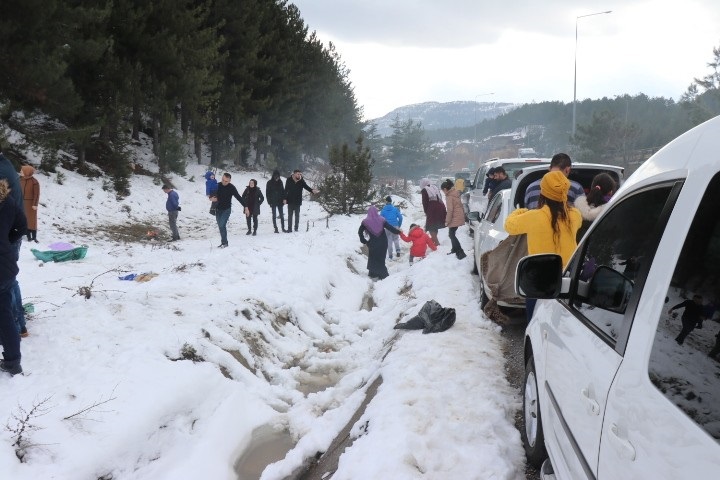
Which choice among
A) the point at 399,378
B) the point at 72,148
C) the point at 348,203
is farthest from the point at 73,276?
the point at 72,148

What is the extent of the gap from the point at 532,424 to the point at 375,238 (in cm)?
720

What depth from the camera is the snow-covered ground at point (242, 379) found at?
3.34 meters

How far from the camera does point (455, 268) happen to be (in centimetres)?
932

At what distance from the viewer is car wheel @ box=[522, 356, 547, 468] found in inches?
115

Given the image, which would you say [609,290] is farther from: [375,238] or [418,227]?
[418,227]

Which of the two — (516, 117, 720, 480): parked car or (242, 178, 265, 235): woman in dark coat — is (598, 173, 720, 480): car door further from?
(242, 178, 265, 235): woman in dark coat

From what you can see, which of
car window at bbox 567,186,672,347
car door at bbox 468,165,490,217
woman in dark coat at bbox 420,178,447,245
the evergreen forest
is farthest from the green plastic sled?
car window at bbox 567,186,672,347

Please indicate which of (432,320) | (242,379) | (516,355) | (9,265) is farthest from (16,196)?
(516,355)

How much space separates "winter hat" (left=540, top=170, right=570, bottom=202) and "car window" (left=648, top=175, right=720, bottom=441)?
2570mm

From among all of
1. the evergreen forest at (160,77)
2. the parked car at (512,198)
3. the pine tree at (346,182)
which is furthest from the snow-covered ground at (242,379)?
the pine tree at (346,182)

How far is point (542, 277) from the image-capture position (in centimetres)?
244

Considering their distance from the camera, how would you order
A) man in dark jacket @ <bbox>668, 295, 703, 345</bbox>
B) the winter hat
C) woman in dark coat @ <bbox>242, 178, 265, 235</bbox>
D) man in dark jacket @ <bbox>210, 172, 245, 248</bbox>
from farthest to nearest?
woman in dark coat @ <bbox>242, 178, 265, 235</bbox>, man in dark jacket @ <bbox>210, 172, 245, 248</bbox>, the winter hat, man in dark jacket @ <bbox>668, 295, 703, 345</bbox>

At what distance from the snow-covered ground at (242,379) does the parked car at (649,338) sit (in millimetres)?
1378

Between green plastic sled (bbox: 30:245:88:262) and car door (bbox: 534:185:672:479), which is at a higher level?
car door (bbox: 534:185:672:479)
